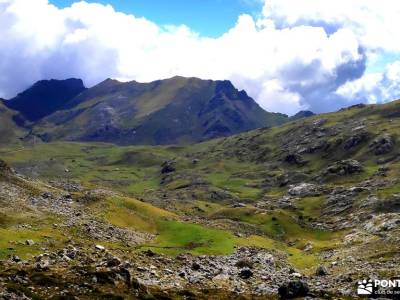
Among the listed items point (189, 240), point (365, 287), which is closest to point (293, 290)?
point (365, 287)

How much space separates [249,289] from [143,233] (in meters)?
38.9

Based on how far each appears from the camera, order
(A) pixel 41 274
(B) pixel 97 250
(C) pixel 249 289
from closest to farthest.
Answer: (A) pixel 41 274 < (C) pixel 249 289 < (B) pixel 97 250

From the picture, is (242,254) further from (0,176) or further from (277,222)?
(277,222)

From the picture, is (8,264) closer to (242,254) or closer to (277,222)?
(242,254)

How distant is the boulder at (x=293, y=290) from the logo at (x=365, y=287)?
557 centimetres

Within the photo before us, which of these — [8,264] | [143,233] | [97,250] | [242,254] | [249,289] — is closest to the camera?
[8,264]

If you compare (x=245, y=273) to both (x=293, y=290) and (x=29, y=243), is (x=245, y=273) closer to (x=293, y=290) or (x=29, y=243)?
(x=293, y=290)

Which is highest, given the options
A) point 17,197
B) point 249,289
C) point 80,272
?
point 17,197

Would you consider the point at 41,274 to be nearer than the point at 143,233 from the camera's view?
Yes

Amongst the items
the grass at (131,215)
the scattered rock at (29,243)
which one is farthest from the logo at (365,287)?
the grass at (131,215)

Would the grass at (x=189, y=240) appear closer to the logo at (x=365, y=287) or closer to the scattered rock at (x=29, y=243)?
the scattered rock at (x=29, y=243)

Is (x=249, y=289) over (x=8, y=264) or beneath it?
beneath

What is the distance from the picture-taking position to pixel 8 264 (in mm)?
47031

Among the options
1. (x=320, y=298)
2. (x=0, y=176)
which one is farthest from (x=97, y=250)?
(x=0, y=176)
